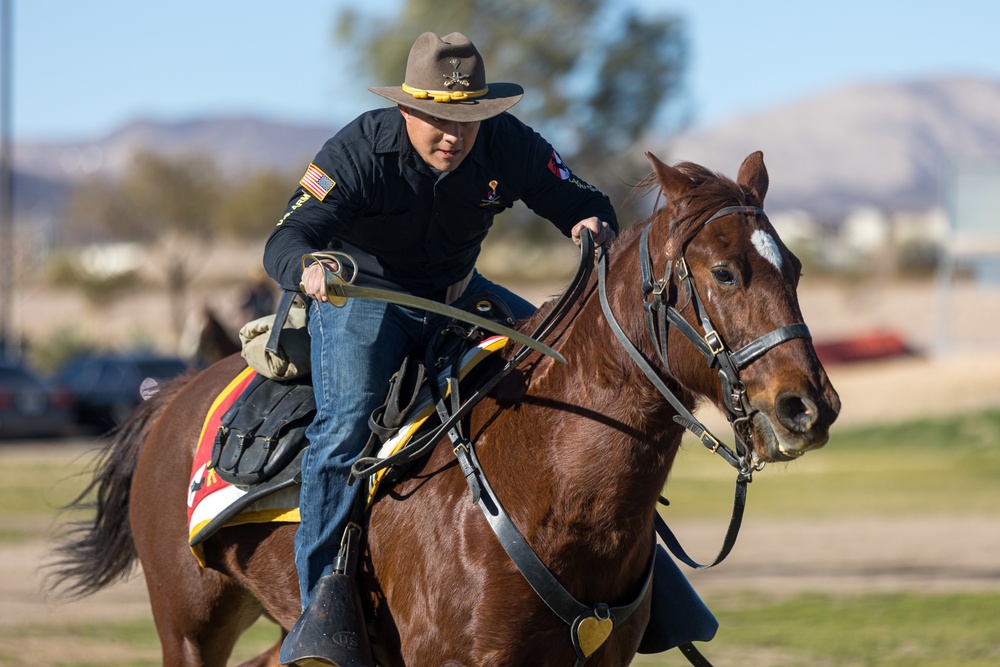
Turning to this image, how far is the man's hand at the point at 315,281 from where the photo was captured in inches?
164

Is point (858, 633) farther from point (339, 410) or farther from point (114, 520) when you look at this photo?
point (339, 410)

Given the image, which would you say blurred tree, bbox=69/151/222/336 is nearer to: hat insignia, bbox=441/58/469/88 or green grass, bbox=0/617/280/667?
green grass, bbox=0/617/280/667

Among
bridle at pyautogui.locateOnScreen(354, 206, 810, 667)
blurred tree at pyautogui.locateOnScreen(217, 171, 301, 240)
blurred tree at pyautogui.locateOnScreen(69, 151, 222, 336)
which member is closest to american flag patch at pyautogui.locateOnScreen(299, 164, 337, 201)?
bridle at pyautogui.locateOnScreen(354, 206, 810, 667)

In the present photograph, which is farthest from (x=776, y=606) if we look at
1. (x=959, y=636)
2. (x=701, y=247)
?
(x=701, y=247)

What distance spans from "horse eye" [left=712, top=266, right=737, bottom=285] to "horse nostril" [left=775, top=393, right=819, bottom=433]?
0.39 m

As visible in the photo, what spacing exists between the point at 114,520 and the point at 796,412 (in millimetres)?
3871

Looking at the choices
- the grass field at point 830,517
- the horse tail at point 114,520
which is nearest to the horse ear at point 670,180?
the grass field at point 830,517

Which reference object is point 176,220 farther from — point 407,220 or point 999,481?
point 407,220

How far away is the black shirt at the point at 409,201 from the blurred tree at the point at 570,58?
31.3 m

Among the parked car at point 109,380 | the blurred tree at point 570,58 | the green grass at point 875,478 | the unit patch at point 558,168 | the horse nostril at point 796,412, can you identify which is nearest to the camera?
the horse nostril at point 796,412

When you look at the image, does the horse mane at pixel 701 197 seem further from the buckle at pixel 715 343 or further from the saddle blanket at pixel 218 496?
the saddle blanket at pixel 218 496

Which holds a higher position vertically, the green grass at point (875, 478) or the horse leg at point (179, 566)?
the horse leg at point (179, 566)

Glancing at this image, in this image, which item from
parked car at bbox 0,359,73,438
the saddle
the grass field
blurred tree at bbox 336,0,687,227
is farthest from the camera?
blurred tree at bbox 336,0,687,227

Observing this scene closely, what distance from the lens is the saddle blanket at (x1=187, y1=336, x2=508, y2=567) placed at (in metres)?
4.54
